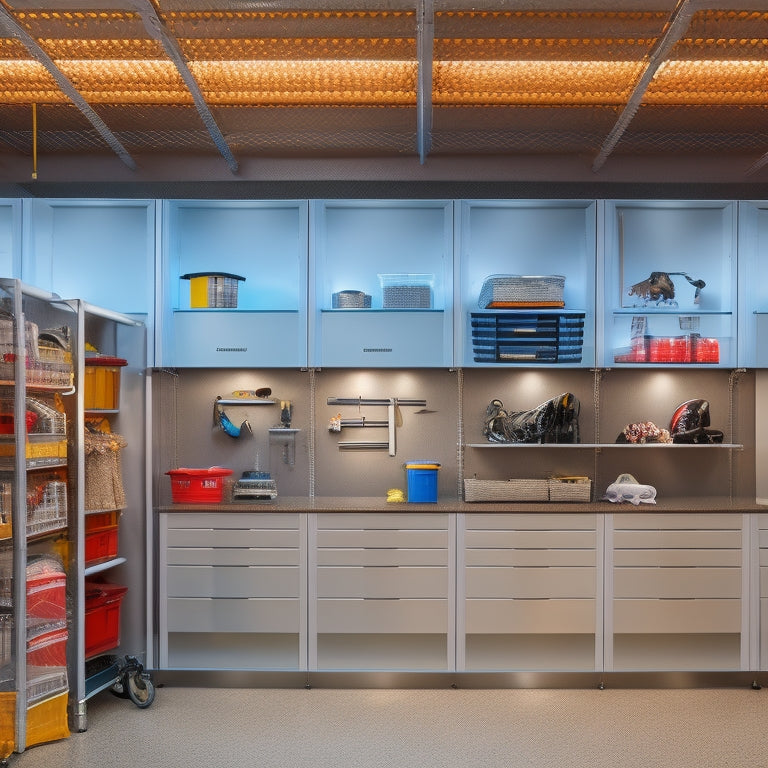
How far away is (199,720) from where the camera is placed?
3922 millimetres

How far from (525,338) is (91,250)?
272 centimetres

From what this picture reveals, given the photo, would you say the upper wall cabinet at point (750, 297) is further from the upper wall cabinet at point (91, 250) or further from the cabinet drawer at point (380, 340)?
the upper wall cabinet at point (91, 250)

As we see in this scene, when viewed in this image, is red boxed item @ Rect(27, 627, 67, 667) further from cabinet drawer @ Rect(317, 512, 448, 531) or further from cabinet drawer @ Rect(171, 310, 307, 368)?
cabinet drawer @ Rect(171, 310, 307, 368)

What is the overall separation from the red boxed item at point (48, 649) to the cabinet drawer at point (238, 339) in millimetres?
1648

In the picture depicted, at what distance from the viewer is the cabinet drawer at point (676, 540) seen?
446 cm

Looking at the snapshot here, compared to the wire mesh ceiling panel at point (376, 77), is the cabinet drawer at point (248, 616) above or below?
below

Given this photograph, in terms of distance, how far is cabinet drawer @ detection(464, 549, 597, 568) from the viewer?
175 inches

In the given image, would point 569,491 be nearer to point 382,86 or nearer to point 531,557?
point 531,557

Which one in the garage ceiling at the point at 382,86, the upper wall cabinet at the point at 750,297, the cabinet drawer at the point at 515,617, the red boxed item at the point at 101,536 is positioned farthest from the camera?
the upper wall cabinet at the point at 750,297

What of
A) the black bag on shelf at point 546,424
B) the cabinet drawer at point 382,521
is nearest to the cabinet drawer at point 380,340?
the black bag on shelf at point 546,424

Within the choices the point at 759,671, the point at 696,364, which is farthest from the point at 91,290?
the point at 759,671

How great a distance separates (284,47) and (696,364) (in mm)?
2947

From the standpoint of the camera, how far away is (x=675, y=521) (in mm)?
4461

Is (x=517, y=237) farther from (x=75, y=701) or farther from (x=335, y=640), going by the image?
(x=75, y=701)
